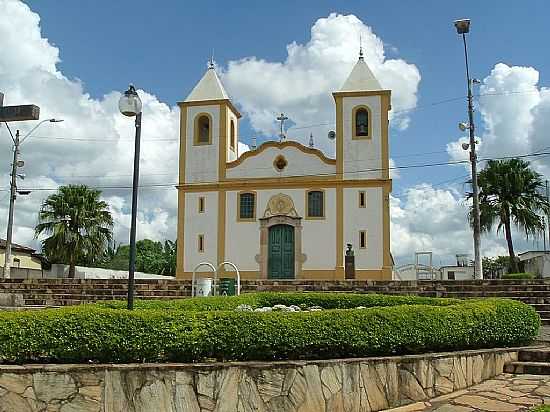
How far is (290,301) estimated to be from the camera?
12531 mm

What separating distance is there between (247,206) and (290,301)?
14917mm

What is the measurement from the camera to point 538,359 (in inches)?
336

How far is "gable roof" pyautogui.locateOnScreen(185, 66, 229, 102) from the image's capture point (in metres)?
28.8

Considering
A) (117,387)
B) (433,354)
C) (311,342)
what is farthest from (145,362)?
(433,354)

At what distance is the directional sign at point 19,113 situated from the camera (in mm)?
7988


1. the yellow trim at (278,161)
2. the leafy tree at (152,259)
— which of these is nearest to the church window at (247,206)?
the yellow trim at (278,161)

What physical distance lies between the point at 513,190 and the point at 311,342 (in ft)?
82.0

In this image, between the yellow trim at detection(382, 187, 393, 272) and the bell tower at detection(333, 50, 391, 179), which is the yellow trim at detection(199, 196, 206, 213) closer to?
the bell tower at detection(333, 50, 391, 179)

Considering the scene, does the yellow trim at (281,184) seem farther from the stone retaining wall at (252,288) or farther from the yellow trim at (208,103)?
the stone retaining wall at (252,288)

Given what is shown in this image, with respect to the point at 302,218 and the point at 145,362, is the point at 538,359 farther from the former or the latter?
the point at 302,218

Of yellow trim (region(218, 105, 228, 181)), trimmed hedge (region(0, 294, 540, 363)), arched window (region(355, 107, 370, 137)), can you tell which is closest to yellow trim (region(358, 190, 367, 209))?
arched window (region(355, 107, 370, 137))

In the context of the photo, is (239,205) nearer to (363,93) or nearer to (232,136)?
(232,136)

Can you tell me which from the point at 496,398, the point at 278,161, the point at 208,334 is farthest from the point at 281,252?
the point at 208,334

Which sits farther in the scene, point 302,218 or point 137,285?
point 302,218
